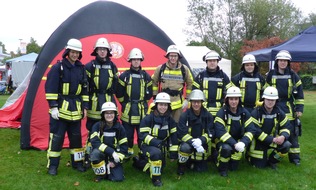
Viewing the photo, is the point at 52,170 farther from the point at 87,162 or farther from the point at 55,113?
the point at 55,113

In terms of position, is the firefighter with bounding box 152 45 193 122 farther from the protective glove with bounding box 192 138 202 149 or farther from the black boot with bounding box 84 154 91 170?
the black boot with bounding box 84 154 91 170

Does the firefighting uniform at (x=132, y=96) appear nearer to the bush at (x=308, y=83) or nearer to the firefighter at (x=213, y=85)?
the firefighter at (x=213, y=85)

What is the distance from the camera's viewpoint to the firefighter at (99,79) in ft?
17.8

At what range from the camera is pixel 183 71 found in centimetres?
589

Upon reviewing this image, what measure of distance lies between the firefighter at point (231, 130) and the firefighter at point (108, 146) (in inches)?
59.4

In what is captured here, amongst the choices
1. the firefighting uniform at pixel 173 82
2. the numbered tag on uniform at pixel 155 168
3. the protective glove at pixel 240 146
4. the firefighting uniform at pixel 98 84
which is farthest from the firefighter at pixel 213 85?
the firefighting uniform at pixel 98 84

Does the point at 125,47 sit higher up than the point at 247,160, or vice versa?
the point at 125,47

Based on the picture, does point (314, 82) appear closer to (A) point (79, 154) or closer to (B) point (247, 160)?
(B) point (247, 160)

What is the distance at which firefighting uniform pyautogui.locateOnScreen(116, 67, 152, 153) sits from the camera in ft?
18.6

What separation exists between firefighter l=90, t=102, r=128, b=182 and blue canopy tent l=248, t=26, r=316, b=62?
544 centimetres

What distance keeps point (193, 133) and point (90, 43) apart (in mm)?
3003

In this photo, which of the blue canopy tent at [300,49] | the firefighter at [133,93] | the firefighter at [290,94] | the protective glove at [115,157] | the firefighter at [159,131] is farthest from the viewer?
the blue canopy tent at [300,49]

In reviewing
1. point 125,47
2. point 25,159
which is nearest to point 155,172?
point 25,159

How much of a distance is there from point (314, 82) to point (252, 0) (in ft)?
32.1
